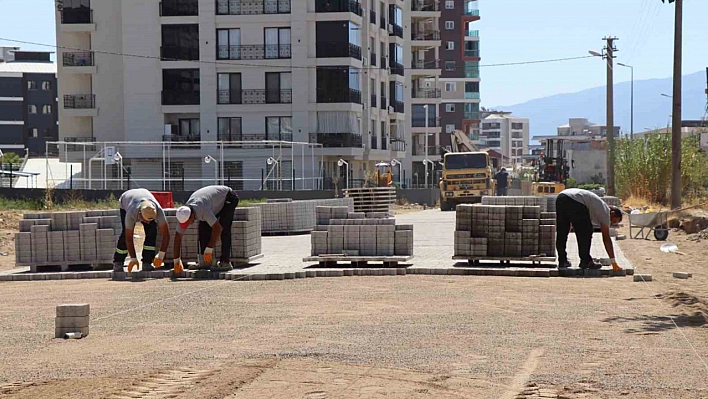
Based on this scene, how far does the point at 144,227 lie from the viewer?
60.4 feet

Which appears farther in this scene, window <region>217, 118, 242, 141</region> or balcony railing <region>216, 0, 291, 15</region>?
window <region>217, 118, 242, 141</region>

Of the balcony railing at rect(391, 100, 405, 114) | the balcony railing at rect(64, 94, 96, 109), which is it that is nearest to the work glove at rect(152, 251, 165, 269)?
the balcony railing at rect(64, 94, 96, 109)

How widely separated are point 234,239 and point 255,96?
1635 inches

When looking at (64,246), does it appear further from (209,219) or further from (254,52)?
(254,52)

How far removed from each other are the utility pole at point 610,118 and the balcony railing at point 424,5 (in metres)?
30.8

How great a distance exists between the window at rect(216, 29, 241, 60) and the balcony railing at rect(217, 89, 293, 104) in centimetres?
207

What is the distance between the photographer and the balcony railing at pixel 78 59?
63.7 metres

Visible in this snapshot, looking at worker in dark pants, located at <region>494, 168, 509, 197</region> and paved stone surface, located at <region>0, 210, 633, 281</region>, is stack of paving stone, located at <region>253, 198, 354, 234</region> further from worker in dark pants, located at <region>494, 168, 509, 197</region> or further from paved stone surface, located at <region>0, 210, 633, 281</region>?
worker in dark pants, located at <region>494, 168, 509, 197</region>

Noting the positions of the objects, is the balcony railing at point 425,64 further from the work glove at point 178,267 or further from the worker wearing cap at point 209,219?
the work glove at point 178,267

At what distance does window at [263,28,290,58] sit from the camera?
2375 inches

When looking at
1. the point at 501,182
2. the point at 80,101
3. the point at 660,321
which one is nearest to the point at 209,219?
the point at 660,321

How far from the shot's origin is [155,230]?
1866 cm

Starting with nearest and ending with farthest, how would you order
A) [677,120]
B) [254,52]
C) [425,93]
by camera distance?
[677,120], [254,52], [425,93]

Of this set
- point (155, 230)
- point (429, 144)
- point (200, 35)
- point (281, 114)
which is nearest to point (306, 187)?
point (281, 114)
